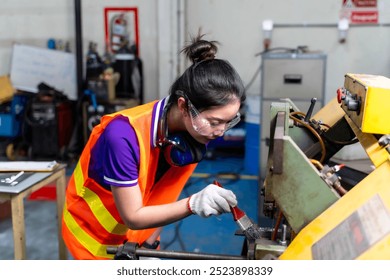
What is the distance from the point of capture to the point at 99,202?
132 centimetres

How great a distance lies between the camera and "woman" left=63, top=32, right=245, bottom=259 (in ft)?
3.73

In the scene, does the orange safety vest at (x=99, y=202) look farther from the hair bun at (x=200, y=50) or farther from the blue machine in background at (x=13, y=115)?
the blue machine in background at (x=13, y=115)

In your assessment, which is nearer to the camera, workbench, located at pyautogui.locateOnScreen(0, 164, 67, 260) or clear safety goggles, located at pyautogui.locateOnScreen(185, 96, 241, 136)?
clear safety goggles, located at pyautogui.locateOnScreen(185, 96, 241, 136)

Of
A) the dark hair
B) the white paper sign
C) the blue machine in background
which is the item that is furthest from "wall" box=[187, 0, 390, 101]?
the dark hair

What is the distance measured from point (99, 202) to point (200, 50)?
563mm

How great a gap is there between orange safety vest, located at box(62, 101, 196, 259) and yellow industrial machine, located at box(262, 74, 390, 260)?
37 centimetres

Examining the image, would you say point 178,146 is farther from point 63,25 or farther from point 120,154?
point 63,25

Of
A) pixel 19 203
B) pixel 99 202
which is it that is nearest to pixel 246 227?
pixel 99 202

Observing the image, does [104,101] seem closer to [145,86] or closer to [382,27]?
[145,86]

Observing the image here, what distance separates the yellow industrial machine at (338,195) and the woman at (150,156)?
0.54ft

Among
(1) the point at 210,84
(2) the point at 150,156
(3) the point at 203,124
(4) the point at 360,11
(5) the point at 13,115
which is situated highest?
(4) the point at 360,11

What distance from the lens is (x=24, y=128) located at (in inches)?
166

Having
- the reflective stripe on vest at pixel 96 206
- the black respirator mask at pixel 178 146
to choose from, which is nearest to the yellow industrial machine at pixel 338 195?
the black respirator mask at pixel 178 146

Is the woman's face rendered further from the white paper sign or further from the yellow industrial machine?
the white paper sign
